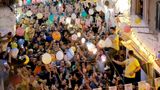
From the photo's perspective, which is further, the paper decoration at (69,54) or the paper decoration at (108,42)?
the paper decoration at (108,42)

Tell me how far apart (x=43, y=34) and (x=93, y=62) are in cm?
527

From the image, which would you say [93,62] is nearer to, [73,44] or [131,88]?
[73,44]

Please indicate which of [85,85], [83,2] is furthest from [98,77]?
[83,2]

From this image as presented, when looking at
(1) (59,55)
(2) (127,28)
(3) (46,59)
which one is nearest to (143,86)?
(3) (46,59)

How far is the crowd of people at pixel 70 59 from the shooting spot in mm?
15094

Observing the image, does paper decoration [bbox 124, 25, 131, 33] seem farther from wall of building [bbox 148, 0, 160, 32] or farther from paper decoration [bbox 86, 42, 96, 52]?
wall of building [bbox 148, 0, 160, 32]

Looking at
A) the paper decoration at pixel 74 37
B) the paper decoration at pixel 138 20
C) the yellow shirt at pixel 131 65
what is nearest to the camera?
the yellow shirt at pixel 131 65

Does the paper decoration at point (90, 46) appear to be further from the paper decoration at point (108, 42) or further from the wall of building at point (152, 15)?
the wall of building at point (152, 15)

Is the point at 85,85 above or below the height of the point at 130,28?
below

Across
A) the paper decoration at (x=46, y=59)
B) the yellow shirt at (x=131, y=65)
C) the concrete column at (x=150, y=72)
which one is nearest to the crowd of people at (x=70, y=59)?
the yellow shirt at (x=131, y=65)

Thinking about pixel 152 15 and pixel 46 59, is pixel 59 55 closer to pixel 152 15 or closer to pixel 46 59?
pixel 46 59

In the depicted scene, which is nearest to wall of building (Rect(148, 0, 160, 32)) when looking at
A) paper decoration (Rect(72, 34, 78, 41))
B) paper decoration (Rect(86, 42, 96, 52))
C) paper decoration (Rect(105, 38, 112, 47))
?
paper decoration (Rect(105, 38, 112, 47))

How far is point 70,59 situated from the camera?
16562 mm

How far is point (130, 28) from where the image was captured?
57.0ft
